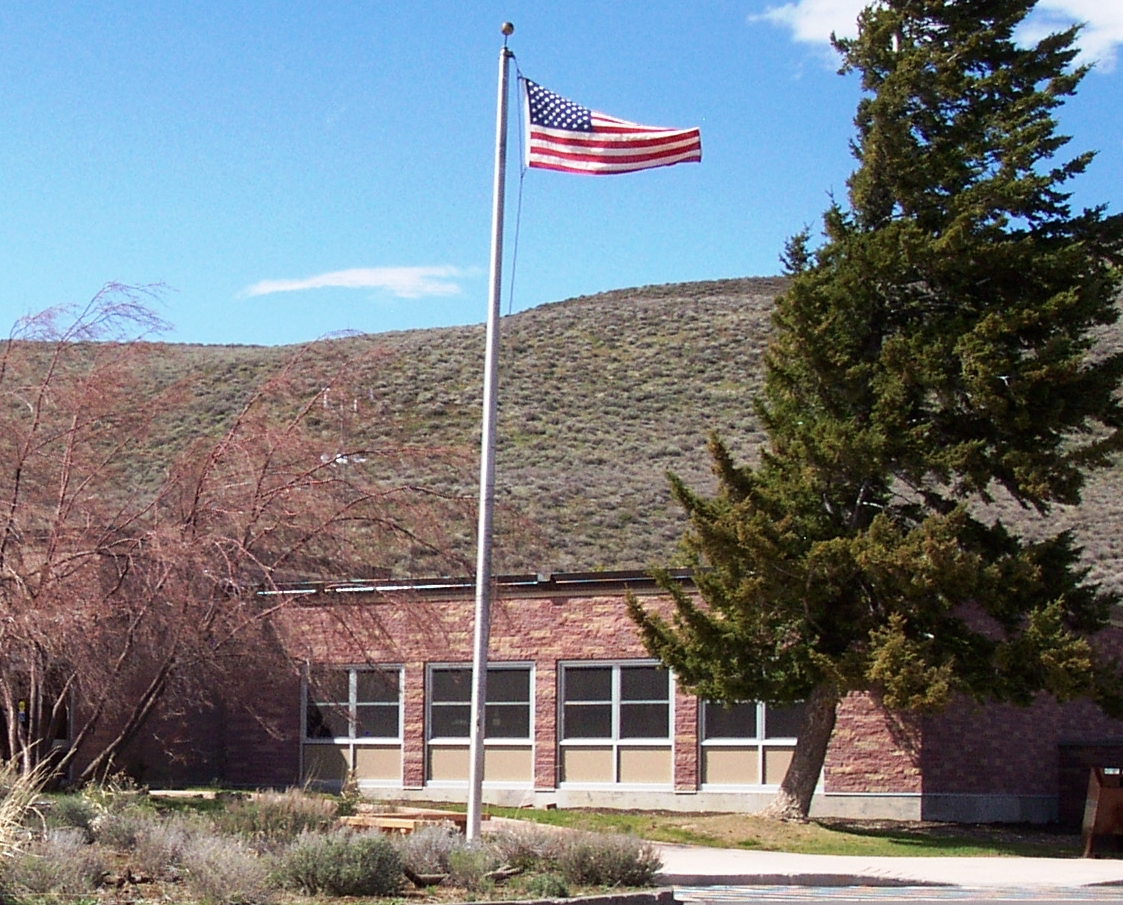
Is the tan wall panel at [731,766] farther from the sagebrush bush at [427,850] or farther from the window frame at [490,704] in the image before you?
the sagebrush bush at [427,850]

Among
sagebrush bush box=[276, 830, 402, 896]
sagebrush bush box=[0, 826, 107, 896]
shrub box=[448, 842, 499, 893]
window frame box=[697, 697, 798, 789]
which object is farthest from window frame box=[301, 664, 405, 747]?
sagebrush bush box=[0, 826, 107, 896]

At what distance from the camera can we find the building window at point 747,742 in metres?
27.6

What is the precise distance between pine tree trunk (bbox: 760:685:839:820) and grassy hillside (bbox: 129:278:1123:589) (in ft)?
17.8

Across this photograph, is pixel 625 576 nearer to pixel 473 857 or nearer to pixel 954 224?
pixel 954 224

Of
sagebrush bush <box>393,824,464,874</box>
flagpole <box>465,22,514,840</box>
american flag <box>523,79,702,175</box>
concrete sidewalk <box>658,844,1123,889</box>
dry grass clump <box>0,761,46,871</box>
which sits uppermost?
american flag <box>523,79,702,175</box>

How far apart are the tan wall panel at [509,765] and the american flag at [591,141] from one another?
1378 centimetres

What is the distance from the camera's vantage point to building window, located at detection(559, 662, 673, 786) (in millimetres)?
28516

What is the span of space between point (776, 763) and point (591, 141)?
12939mm

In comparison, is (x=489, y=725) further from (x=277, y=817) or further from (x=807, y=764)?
(x=277, y=817)

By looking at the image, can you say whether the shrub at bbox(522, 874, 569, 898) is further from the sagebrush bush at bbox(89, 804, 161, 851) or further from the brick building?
the brick building

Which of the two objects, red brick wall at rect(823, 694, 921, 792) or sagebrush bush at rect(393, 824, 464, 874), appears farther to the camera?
red brick wall at rect(823, 694, 921, 792)

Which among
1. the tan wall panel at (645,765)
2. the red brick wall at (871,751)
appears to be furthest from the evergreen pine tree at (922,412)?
the tan wall panel at (645,765)

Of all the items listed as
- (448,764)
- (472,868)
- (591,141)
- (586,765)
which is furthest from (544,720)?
(472,868)

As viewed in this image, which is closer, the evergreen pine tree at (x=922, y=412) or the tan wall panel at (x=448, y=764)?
the evergreen pine tree at (x=922, y=412)
